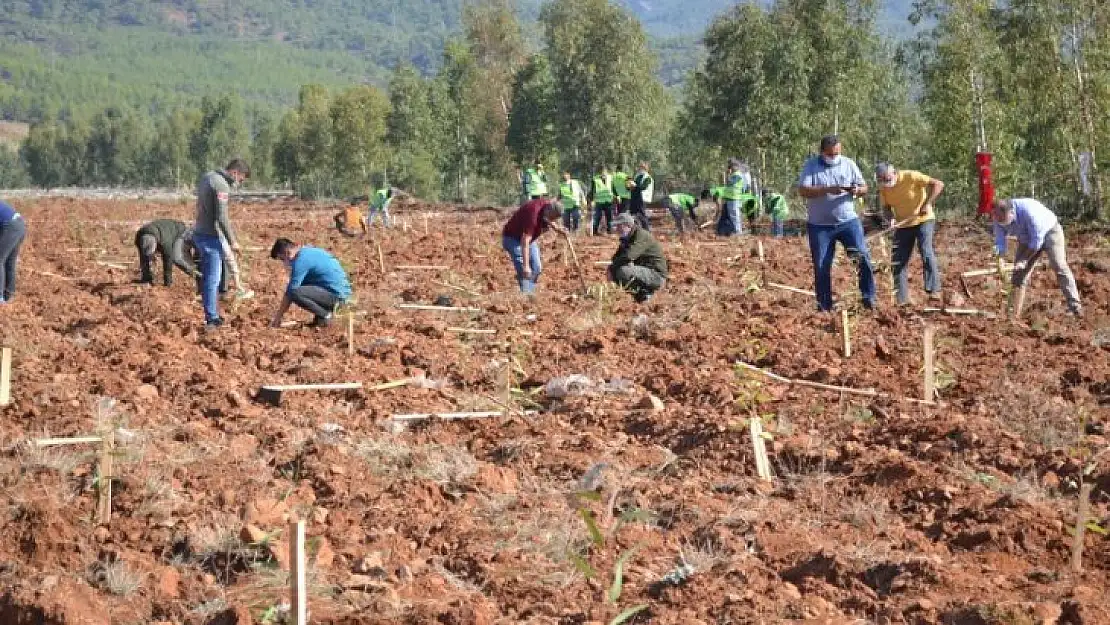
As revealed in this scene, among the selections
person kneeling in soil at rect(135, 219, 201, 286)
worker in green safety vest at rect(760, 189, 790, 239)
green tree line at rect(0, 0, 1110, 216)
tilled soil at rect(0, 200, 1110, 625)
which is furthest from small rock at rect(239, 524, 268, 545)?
green tree line at rect(0, 0, 1110, 216)

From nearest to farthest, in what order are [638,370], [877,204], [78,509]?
1. [78,509]
2. [638,370]
3. [877,204]

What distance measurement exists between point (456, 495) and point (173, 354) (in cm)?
384

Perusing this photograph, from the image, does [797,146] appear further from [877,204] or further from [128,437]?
[128,437]

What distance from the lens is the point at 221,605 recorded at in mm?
4543

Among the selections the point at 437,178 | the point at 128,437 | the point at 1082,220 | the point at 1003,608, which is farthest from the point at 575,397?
the point at 437,178

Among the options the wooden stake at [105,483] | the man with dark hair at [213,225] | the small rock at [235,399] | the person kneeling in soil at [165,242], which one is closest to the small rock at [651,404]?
the small rock at [235,399]

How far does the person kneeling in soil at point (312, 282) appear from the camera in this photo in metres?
10.1

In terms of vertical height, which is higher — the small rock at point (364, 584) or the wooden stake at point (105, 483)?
the wooden stake at point (105, 483)

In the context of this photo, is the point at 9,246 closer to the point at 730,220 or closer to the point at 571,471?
the point at 571,471

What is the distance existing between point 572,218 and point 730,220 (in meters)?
Result: 3.40

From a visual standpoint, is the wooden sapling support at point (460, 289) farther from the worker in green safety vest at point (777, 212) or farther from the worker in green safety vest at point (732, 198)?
the worker in green safety vest at point (777, 212)

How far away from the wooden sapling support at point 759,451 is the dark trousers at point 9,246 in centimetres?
763

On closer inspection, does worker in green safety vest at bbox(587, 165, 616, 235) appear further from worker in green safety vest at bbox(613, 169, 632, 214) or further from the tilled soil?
the tilled soil

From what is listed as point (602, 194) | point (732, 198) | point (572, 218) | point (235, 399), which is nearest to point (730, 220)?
point (732, 198)
